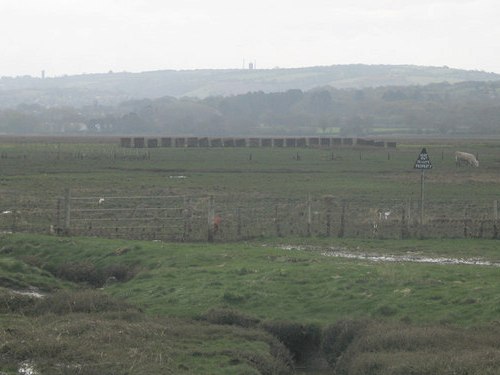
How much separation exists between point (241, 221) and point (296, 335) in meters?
16.4

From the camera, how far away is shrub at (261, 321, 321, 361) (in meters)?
17.8

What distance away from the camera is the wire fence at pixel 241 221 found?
31516 millimetres

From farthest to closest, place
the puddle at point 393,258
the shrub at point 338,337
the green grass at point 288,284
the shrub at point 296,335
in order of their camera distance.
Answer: the puddle at point 393,258, the green grass at point 288,284, the shrub at point 296,335, the shrub at point 338,337

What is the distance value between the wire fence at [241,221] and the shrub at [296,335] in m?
12.7

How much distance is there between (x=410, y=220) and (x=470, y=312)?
1494 cm

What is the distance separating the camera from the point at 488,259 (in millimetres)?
25812

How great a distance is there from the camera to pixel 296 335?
17969 millimetres

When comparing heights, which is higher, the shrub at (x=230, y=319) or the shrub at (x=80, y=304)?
the shrub at (x=80, y=304)

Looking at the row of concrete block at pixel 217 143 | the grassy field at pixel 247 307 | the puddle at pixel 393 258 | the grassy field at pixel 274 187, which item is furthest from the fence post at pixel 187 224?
the row of concrete block at pixel 217 143

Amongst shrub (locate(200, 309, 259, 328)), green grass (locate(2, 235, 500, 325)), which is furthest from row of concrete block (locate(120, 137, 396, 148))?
shrub (locate(200, 309, 259, 328))

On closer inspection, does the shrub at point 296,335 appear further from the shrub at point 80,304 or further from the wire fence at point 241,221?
the wire fence at point 241,221

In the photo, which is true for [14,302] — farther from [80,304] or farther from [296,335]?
[296,335]

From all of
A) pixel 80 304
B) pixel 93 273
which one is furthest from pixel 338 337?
pixel 93 273

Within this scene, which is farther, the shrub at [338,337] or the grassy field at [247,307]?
the shrub at [338,337]
